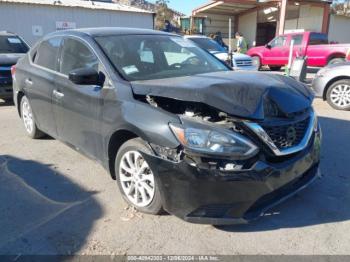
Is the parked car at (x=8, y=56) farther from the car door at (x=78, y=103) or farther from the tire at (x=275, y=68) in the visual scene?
the tire at (x=275, y=68)

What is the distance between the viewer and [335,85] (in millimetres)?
7973

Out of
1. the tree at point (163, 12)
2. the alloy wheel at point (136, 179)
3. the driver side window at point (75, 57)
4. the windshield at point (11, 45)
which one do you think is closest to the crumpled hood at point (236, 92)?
the alloy wheel at point (136, 179)

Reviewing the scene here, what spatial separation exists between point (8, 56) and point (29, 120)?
454cm

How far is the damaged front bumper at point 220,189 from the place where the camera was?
2820 mm

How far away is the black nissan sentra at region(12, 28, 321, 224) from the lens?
2.85m

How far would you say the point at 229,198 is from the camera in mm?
2857

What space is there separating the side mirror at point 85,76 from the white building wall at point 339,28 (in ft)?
85.8

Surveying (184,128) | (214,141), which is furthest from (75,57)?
(214,141)

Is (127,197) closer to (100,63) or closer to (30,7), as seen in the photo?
(100,63)

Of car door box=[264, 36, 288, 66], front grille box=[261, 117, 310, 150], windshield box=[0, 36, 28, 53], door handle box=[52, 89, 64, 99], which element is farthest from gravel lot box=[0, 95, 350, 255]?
car door box=[264, 36, 288, 66]

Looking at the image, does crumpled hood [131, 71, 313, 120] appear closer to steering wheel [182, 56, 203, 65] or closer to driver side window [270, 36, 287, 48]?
steering wheel [182, 56, 203, 65]

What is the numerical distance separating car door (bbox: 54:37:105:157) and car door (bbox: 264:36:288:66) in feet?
45.3

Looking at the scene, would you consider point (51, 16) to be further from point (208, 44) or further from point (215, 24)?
point (215, 24)

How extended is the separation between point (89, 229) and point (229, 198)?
133cm
